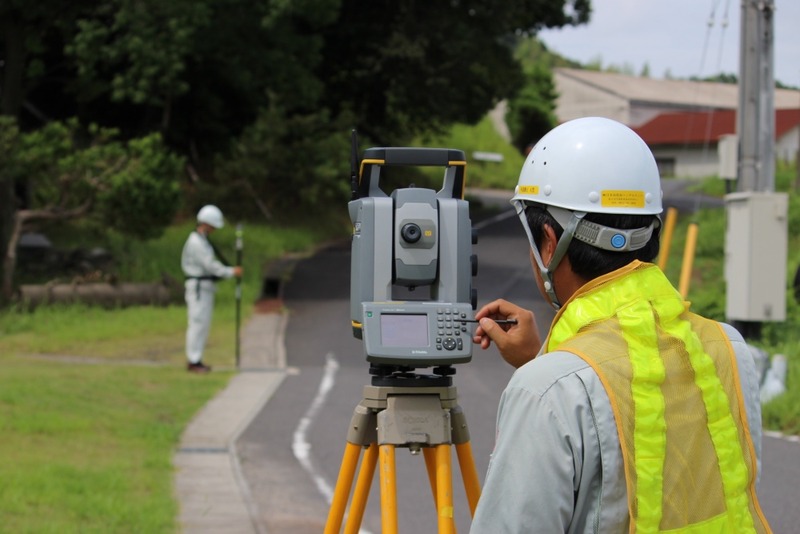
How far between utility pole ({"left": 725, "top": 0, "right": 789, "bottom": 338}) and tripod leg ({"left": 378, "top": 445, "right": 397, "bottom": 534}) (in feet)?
33.4

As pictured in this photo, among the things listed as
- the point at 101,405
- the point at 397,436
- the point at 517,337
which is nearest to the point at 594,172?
the point at 517,337

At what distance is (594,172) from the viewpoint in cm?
267

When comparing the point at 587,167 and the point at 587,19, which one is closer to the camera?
the point at 587,167

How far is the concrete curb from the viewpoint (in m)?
7.68

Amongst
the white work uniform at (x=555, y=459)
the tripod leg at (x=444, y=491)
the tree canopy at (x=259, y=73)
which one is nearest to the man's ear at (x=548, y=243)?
the white work uniform at (x=555, y=459)

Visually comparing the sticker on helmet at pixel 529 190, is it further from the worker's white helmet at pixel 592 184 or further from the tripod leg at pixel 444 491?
the tripod leg at pixel 444 491

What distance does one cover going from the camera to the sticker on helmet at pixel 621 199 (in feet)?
8.73

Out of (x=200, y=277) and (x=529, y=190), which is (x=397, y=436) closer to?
(x=529, y=190)

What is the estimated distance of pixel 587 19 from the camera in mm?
41969

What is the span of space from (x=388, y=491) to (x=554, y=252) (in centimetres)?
178

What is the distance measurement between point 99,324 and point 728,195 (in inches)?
396

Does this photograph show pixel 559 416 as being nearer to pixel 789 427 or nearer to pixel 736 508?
pixel 736 508

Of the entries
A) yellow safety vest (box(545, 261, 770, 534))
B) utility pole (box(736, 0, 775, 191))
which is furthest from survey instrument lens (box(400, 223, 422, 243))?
utility pole (box(736, 0, 775, 191))

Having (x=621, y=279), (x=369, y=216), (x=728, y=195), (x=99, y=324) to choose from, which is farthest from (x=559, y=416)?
(x=99, y=324)
